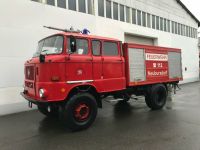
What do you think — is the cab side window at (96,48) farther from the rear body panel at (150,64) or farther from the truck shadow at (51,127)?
the truck shadow at (51,127)

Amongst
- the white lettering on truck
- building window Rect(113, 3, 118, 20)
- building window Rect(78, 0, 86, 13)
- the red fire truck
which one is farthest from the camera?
building window Rect(113, 3, 118, 20)

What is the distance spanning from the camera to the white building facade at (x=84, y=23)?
992 cm

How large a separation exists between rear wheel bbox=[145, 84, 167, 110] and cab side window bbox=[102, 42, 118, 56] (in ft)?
8.37

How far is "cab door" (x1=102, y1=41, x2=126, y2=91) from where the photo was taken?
7.64 metres

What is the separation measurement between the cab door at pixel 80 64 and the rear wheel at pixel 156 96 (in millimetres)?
3411

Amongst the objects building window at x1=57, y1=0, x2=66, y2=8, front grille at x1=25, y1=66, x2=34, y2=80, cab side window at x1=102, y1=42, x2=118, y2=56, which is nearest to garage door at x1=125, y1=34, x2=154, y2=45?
building window at x1=57, y1=0, x2=66, y2=8

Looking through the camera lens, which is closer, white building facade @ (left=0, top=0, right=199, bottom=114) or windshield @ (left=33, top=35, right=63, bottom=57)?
windshield @ (left=33, top=35, right=63, bottom=57)

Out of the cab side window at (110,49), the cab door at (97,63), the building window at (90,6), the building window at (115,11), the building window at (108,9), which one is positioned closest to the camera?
the cab door at (97,63)

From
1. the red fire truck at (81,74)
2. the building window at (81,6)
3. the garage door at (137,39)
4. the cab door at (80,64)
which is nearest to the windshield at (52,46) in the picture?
the red fire truck at (81,74)

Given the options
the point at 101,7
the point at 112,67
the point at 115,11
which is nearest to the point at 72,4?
the point at 101,7

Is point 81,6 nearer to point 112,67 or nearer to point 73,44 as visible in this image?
point 112,67

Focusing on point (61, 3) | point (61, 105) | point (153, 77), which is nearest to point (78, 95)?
point (61, 105)

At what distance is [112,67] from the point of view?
7.86 m

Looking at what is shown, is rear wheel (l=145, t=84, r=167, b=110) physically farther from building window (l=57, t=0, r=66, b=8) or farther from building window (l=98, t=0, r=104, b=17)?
building window (l=98, t=0, r=104, b=17)
